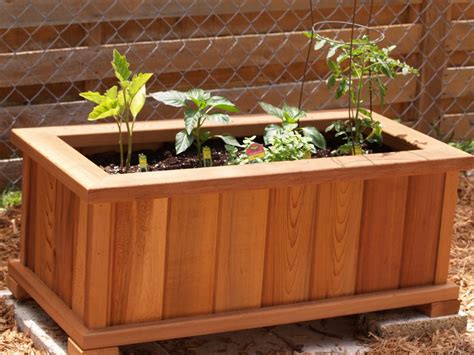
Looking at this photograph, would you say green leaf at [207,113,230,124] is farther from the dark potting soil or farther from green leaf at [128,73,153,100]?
green leaf at [128,73,153,100]

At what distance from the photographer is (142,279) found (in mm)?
3533

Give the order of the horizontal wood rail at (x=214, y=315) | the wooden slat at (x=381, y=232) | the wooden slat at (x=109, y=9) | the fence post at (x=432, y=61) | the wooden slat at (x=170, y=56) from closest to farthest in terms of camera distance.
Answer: the horizontal wood rail at (x=214, y=315) → the wooden slat at (x=381, y=232) → the wooden slat at (x=109, y=9) → the wooden slat at (x=170, y=56) → the fence post at (x=432, y=61)

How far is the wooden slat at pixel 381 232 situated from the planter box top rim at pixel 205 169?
0.07 metres

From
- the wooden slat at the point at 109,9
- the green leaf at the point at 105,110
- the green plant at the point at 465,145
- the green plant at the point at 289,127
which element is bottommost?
the green plant at the point at 465,145

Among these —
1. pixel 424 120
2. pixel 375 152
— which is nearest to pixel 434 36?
pixel 424 120

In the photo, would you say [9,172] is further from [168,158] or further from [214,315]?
[214,315]

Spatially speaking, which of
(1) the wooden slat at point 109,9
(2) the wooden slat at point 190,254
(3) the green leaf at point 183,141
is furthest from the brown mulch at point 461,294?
(1) the wooden slat at point 109,9

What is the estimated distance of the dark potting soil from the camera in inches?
153

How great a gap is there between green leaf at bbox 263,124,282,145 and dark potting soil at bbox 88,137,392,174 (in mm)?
153

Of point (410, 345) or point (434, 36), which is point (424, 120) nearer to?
point (434, 36)

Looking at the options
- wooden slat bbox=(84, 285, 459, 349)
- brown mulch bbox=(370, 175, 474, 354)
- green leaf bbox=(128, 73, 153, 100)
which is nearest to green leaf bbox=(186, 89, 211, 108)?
green leaf bbox=(128, 73, 153, 100)

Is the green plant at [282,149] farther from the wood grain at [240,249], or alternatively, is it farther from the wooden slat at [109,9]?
the wooden slat at [109,9]

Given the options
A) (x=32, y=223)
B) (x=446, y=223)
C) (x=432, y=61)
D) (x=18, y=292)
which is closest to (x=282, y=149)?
(x=446, y=223)

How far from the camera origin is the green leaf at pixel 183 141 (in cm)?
383
